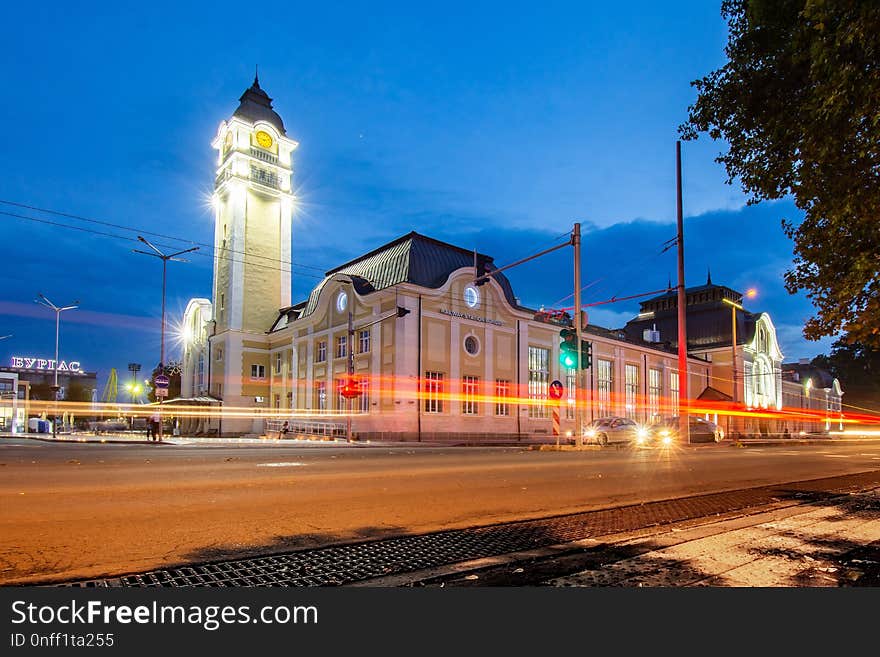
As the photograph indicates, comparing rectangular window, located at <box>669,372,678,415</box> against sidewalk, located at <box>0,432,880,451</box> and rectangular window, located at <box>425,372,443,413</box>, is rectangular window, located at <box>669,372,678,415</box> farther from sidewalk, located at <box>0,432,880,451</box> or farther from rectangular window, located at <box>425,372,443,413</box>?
rectangular window, located at <box>425,372,443,413</box>

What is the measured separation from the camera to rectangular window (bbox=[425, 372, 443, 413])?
38.3 meters

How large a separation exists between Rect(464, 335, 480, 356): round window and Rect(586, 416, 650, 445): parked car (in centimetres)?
1286

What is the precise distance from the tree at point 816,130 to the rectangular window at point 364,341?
3222cm

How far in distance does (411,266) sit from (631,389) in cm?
2885

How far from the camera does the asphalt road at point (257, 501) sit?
5008mm

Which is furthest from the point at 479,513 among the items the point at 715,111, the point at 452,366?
the point at 452,366

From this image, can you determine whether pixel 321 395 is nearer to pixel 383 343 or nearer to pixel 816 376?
pixel 383 343

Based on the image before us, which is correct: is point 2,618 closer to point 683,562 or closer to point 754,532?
point 683,562

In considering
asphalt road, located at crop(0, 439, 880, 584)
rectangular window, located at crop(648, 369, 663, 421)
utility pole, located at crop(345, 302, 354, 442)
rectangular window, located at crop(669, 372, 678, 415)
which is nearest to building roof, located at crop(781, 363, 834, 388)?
rectangular window, located at crop(669, 372, 678, 415)

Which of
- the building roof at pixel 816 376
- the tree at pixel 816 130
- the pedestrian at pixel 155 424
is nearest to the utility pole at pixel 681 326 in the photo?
the tree at pixel 816 130

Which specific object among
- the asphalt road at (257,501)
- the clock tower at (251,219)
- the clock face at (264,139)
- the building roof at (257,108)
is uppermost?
the building roof at (257,108)

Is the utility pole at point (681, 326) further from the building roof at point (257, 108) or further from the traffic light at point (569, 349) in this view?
the building roof at point (257, 108)

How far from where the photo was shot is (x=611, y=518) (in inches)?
268

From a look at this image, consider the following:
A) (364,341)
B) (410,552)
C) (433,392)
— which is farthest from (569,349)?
(364,341)
